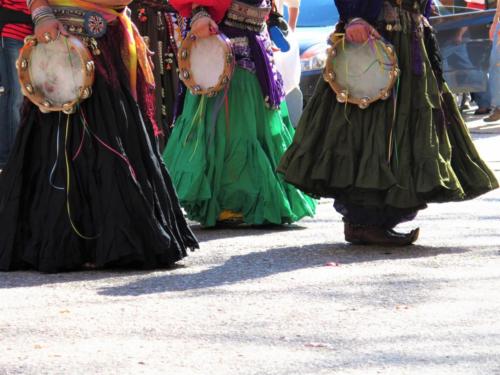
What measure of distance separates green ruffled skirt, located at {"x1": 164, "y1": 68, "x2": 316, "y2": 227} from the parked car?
21.2 feet

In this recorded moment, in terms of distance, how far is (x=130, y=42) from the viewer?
6777 mm

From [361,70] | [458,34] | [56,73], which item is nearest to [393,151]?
[361,70]

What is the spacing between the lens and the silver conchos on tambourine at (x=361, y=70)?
7113 mm

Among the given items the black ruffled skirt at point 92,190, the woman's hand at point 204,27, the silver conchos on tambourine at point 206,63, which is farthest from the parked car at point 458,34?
→ the black ruffled skirt at point 92,190

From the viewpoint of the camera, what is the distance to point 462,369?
4.67 metres

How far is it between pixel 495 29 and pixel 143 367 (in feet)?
35.6

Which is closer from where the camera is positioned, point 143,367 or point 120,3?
point 143,367

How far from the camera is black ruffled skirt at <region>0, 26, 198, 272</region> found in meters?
6.61

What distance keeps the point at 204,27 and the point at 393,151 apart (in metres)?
1.45

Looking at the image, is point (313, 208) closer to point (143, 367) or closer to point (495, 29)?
point (143, 367)

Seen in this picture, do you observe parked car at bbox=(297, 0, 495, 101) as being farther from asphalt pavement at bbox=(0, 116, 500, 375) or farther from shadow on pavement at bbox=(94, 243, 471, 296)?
shadow on pavement at bbox=(94, 243, 471, 296)

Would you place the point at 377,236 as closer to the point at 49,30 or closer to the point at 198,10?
the point at 198,10

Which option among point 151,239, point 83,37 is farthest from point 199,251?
point 83,37

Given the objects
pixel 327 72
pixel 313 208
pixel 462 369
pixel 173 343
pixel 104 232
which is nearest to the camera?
pixel 462 369
